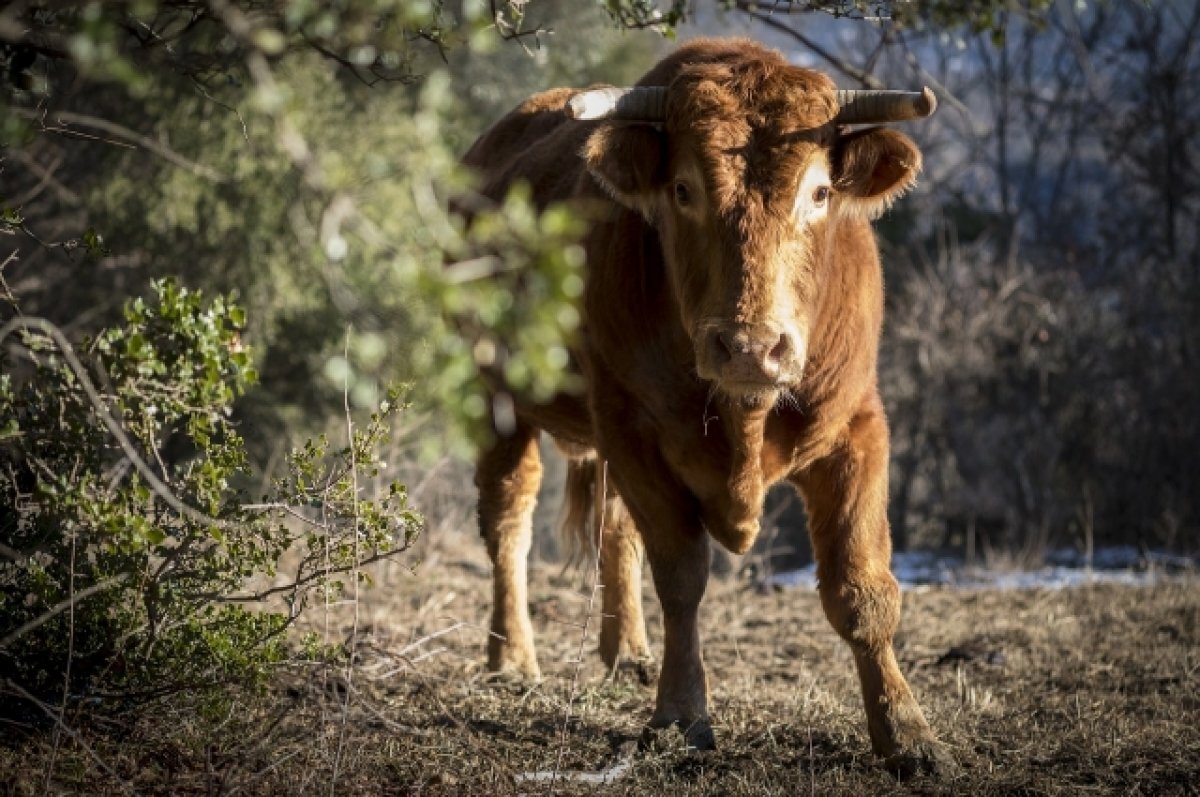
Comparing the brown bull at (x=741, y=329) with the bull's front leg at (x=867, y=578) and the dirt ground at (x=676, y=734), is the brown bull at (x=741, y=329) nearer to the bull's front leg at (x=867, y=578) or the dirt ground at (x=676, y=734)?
the bull's front leg at (x=867, y=578)

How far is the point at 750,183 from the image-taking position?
15.2 feet

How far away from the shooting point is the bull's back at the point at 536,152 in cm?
649

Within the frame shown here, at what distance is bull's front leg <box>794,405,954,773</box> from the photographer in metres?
4.63

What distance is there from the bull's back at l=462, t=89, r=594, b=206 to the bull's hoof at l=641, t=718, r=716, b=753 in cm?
225

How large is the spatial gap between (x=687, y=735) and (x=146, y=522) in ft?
6.47

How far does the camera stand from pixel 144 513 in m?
4.24

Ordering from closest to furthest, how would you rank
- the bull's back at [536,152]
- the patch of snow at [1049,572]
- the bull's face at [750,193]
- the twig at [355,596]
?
the twig at [355,596]
the bull's face at [750,193]
the bull's back at [536,152]
the patch of snow at [1049,572]

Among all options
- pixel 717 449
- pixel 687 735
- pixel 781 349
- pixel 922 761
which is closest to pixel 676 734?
pixel 687 735

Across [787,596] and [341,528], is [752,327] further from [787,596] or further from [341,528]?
[787,596]

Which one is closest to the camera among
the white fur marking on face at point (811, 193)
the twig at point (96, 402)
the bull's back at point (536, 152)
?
the twig at point (96, 402)

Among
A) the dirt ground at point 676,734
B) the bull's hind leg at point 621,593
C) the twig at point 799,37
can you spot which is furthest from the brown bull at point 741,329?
the bull's hind leg at point 621,593

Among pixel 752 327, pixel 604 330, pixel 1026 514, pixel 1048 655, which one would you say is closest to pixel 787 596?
pixel 1048 655

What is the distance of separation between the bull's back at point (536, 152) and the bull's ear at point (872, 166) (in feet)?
4.10

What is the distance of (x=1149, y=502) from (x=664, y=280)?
1014 cm
